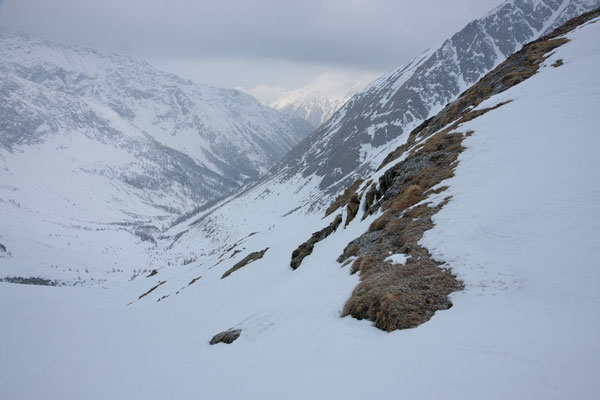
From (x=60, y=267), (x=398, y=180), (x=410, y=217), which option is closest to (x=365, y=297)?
(x=410, y=217)

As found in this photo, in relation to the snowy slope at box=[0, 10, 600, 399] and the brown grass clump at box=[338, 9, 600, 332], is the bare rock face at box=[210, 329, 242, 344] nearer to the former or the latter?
the snowy slope at box=[0, 10, 600, 399]

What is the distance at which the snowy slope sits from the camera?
6820 mm

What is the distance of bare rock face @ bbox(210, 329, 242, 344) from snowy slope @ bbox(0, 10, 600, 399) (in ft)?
1.66

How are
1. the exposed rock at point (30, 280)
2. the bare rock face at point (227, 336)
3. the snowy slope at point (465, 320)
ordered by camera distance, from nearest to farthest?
the snowy slope at point (465, 320) → the bare rock face at point (227, 336) → the exposed rock at point (30, 280)

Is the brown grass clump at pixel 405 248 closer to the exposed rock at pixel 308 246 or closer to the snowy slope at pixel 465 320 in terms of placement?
the snowy slope at pixel 465 320

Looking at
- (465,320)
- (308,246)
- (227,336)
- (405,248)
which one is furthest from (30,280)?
(465,320)

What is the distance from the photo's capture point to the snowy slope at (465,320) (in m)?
6.82

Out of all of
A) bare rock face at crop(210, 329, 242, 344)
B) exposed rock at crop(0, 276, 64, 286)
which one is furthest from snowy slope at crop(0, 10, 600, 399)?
exposed rock at crop(0, 276, 64, 286)

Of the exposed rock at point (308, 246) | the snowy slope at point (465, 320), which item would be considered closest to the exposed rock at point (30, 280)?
the snowy slope at point (465, 320)

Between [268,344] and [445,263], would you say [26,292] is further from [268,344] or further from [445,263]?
[445,263]

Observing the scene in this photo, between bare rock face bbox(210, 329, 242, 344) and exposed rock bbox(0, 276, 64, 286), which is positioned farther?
exposed rock bbox(0, 276, 64, 286)

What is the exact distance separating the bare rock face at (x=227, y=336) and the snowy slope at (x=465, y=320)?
1.66 feet

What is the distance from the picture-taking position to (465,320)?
8.40 m

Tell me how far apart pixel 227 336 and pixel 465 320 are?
11.6 m
